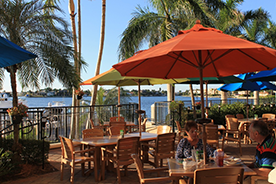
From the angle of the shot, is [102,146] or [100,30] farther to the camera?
[100,30]

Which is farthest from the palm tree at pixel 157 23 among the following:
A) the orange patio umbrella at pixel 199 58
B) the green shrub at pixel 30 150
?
the orange patio umbrella at pixel 199 58

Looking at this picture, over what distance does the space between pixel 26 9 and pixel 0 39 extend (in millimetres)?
2847

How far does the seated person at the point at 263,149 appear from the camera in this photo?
3.21m

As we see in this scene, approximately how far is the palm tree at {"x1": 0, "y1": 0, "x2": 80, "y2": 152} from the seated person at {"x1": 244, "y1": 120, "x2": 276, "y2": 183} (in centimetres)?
499

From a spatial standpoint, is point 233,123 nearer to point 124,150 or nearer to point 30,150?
point 124,150

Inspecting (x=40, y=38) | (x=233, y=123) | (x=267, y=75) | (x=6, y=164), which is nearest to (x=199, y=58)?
(x=6, y=164)

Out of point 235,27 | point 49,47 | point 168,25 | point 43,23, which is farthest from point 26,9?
point 235,27

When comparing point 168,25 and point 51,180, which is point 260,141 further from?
point 168,25

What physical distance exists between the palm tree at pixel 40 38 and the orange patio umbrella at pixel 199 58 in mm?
3324

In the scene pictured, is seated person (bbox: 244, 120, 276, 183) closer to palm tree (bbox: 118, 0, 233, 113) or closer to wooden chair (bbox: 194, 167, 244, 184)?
wooden chair (bbox: 194, 167, 244, 184)

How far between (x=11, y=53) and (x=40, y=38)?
103 inches

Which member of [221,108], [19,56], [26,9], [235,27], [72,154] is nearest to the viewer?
[19,56]

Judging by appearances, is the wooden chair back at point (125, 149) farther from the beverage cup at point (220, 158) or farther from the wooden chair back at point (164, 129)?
the beverage cup at point (220, 158)

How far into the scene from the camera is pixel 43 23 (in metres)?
6.59
